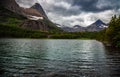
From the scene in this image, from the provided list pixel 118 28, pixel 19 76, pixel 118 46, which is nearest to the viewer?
pixel 19 76

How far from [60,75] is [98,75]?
689cm

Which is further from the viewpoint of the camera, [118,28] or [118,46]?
[118,28]

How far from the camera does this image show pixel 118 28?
115938 mm

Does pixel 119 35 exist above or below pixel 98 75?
above

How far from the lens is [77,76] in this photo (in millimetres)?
34250

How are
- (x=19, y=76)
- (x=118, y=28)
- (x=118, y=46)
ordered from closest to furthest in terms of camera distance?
(x=19, y=76) < (x=118, y=46) < (x=118, y=28)

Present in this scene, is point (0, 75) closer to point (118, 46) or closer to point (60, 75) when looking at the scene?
point (60, 75)

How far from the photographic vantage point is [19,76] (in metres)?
33.6

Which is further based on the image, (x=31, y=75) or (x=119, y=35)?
(x=119, y=35)

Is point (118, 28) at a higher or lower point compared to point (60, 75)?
higher

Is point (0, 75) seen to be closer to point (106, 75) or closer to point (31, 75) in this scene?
point (31, 75)

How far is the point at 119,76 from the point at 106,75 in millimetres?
2297

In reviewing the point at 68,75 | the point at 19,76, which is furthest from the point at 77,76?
the point at 19,76

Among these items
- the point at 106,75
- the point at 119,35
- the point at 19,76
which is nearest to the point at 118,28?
the point at 119,35
